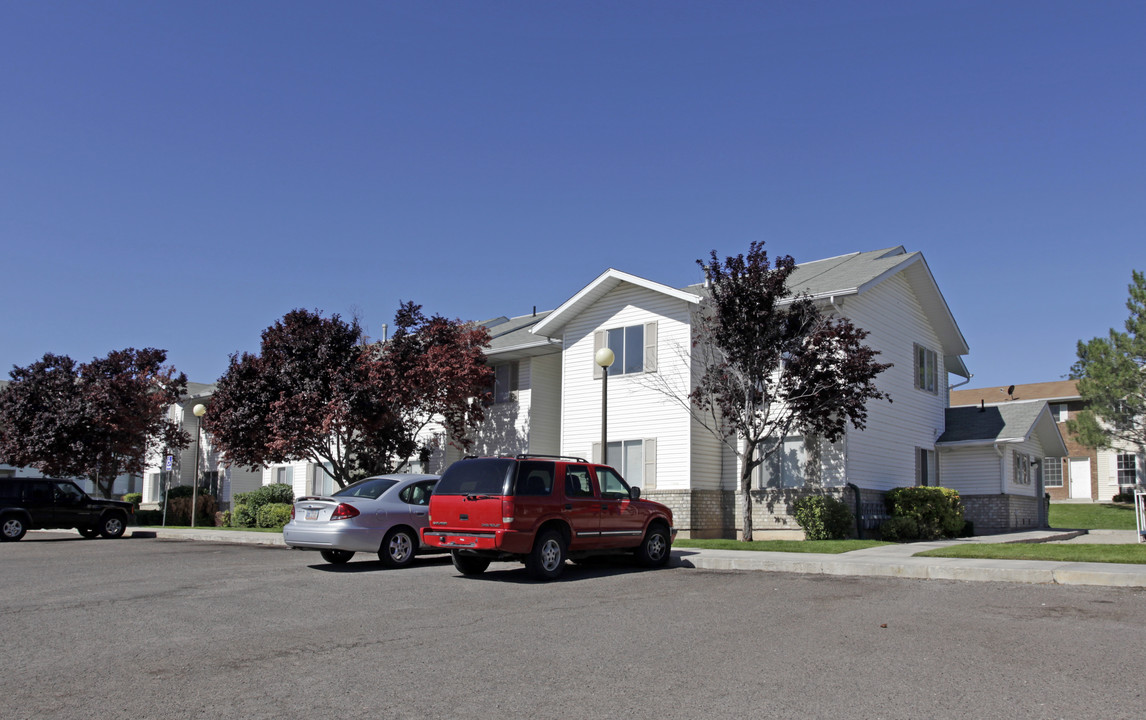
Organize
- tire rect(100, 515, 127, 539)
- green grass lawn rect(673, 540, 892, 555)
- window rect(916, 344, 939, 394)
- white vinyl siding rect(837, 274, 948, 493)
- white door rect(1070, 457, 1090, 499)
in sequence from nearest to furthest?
green grass lawn rect(673, 540, 892, 555)
white vinyl siding rect(837, 274, 948, 493)
tire rect(100, 515, 127, 539)
window rect(916, 344, 939, 394)
white door rect(1070, 457, 1090, 499)

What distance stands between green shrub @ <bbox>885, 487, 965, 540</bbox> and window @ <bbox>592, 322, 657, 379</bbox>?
22.7 ft

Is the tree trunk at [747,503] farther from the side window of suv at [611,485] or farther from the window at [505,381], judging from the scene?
the window at [505,381]

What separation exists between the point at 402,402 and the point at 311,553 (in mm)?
8906

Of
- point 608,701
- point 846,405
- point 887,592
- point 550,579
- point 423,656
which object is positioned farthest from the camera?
point 846,405

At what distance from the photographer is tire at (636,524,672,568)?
15.0m

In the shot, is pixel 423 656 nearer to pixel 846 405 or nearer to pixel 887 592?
pixel 887 592

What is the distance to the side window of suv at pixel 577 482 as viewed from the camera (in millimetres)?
13805

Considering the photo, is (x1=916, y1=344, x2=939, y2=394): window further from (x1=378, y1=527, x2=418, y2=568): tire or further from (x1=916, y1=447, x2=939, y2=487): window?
(x1=378, y1=527, x2=418, y2=568): tire

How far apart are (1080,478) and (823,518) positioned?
29.6m

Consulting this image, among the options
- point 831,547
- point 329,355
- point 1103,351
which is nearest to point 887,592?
point 831,547

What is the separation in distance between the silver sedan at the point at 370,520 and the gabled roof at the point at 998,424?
1745 cm

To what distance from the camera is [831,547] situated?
17.6 metres

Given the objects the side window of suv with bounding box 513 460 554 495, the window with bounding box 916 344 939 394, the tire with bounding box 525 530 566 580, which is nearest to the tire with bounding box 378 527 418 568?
the tire with bounding box 525 530 566 580

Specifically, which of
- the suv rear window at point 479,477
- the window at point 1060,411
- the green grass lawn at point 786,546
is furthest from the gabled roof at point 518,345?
the window at point 1060,411
